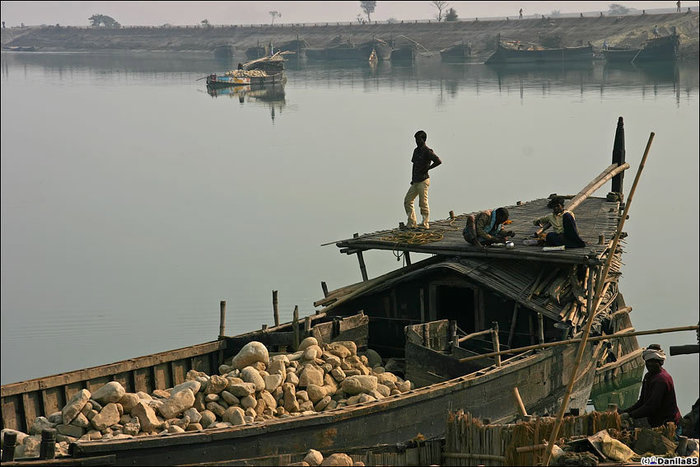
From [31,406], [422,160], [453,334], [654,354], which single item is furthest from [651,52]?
[31,406]

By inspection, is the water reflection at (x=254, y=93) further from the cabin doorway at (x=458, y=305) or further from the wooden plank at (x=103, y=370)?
the wooden plank at (x=103, y=370)

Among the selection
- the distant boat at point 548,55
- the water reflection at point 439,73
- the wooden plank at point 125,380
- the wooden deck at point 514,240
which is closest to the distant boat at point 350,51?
the water reflection at point 439,73

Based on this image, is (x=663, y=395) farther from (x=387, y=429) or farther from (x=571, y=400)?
(x=571, y=400)

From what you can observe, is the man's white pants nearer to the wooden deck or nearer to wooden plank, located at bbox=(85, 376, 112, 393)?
the wooden deck

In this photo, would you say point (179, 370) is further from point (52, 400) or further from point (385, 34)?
point (385, 34)

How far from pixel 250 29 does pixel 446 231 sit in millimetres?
107544

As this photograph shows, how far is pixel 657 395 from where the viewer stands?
425 inches

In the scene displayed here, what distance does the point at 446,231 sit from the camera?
1712 cm

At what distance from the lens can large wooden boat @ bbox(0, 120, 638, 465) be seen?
11.8 metres

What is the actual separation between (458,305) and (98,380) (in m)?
6.02

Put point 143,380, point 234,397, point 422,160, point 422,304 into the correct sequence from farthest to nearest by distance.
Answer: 1. point 422,160
2. point 422,304
3. point 143,380
4. point 234,397

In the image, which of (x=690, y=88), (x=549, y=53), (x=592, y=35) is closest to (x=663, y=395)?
(x=690, y=88)

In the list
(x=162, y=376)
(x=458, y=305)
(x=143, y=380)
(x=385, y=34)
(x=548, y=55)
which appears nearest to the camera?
(x=143, y=380)

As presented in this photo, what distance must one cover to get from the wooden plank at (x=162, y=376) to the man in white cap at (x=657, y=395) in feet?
20.4
